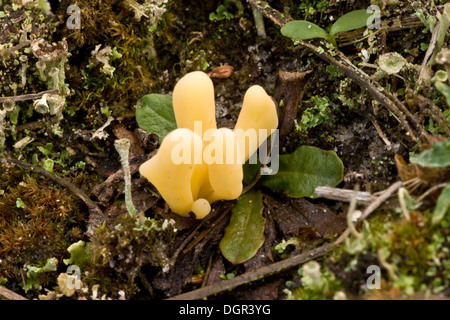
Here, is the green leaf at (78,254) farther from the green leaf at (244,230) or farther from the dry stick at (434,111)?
the dry stick at (434,111)

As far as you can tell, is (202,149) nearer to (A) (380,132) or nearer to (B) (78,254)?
(B) (78,254)

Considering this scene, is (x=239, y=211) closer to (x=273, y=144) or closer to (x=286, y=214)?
(x=286, y=214)

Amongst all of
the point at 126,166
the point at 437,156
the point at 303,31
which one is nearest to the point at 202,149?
the point at 126,166

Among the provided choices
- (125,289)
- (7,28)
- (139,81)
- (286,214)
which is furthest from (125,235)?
(7,28)

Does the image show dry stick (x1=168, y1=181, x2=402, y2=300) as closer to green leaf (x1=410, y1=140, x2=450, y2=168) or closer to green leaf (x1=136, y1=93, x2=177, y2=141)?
green leaf (x1=410, y1=140, x2=450, y2=168)

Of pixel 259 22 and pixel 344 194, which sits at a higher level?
pixel 259 22

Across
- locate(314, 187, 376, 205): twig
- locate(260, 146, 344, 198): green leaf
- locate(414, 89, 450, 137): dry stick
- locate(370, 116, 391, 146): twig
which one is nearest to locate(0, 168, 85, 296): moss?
locate(260, 146, 344, 198): green leaf
